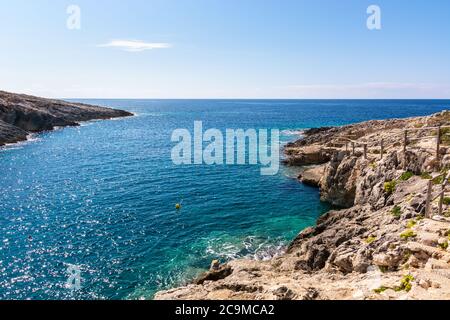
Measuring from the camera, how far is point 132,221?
3462 centimetres

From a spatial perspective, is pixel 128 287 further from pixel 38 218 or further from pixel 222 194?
pixel 222 194

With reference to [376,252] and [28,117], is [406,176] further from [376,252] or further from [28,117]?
[28,117]

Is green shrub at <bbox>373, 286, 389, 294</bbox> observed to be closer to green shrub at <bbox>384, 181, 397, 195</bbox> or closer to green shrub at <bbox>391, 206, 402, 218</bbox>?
green shrub at <bbox>391, 206, 402, 218</bbox>

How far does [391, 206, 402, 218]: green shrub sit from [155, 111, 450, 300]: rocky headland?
0.09 m

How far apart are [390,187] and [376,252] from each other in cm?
1082

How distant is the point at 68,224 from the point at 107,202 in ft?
22.1

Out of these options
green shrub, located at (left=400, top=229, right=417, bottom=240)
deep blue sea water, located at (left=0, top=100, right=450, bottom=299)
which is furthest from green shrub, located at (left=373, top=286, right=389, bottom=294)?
deep blue sea water, located at (left=0, top=100, right=450, bottom=299)

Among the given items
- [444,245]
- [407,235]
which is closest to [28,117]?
[407,235]

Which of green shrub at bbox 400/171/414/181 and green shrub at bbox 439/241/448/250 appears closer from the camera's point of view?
green shrub at bbox 439/241/448/250

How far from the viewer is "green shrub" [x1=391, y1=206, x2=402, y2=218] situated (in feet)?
67.1

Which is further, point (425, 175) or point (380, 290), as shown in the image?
point (425, 175)
